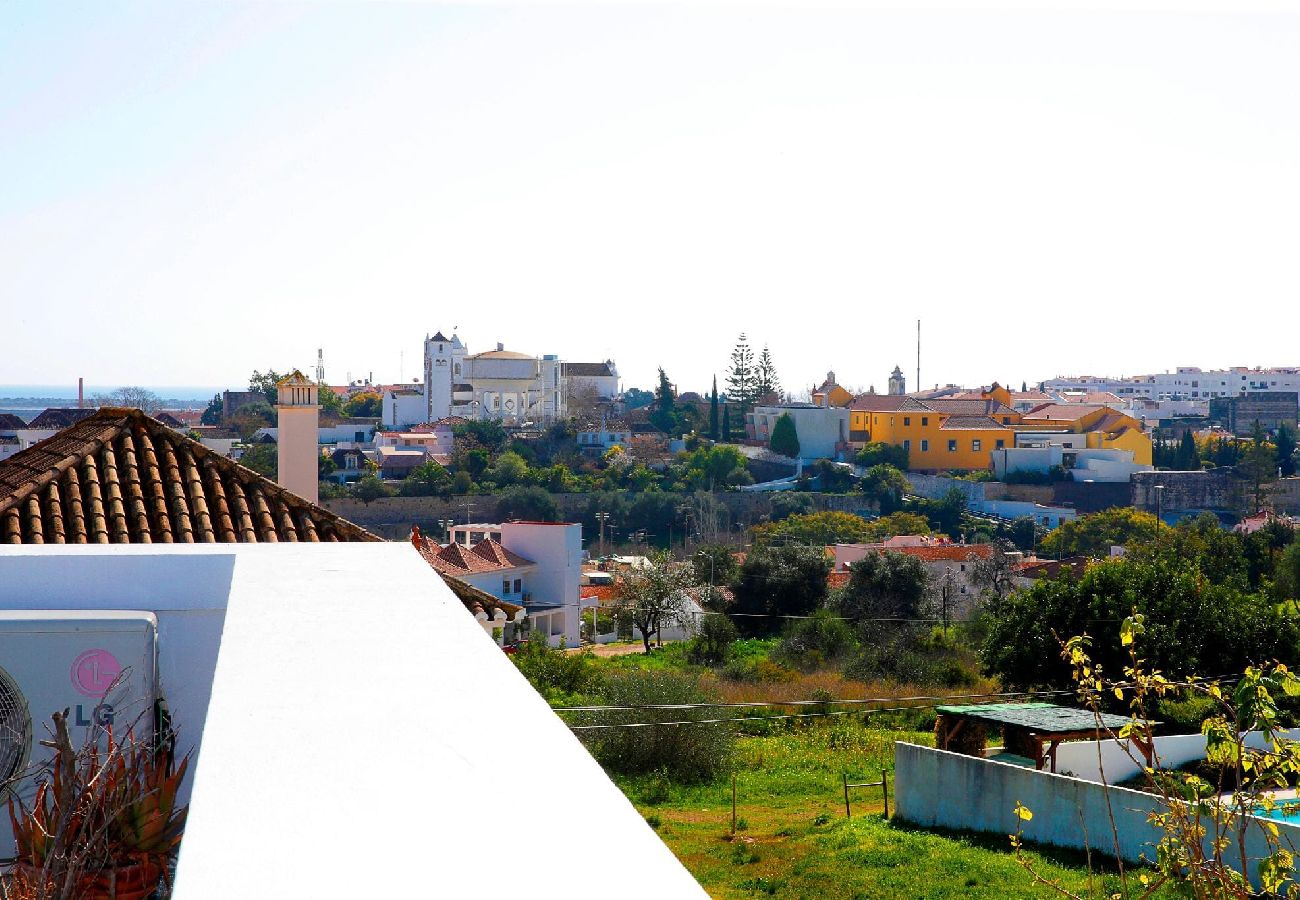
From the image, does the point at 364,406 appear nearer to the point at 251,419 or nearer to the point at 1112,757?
the point at 251,419

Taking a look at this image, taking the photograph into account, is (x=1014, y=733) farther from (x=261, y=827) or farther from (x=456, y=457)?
(x=456, y=457)

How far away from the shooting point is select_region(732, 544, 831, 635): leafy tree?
1112 inches

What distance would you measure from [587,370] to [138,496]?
70.5 meters

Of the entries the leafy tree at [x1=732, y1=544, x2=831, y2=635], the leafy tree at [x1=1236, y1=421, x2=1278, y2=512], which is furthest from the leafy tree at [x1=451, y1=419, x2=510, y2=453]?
the leafy tree at [x1=1236, y1=421, x2=1278, y2=512]

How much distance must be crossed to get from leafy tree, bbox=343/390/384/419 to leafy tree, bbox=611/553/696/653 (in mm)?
42727

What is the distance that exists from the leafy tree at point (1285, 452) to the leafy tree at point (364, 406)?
43.9 meters

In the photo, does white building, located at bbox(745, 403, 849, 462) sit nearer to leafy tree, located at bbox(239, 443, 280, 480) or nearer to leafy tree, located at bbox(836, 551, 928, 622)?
leafy tree, located at bbox(239, 443, 280, 480)

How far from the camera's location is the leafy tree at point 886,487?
4650 cm

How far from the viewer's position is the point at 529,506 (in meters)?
43.0

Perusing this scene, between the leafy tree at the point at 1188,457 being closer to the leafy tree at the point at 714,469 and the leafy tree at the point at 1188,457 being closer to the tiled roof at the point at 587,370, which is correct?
the leafy tree at the point at 714,469

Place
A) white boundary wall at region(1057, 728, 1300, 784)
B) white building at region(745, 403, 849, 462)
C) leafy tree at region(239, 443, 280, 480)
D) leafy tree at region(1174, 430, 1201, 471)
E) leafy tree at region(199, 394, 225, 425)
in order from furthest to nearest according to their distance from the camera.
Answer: leafy tree at region(199, 394, 225, 425), white building at region(745, 403, 849, 462), leafy tree at region(1174, 430, 1201, 471), leafy tree at region(239, 443, 280, 480), white boundary wall at region(1057, 728, 1300, 784)

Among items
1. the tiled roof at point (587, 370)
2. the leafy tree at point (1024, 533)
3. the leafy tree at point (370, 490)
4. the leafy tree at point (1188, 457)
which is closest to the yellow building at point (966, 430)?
the leafy tree at point (1188, 457)

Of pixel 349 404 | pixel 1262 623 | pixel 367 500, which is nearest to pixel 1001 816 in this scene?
pixel 1262 623

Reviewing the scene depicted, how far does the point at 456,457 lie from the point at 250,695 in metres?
46.8
